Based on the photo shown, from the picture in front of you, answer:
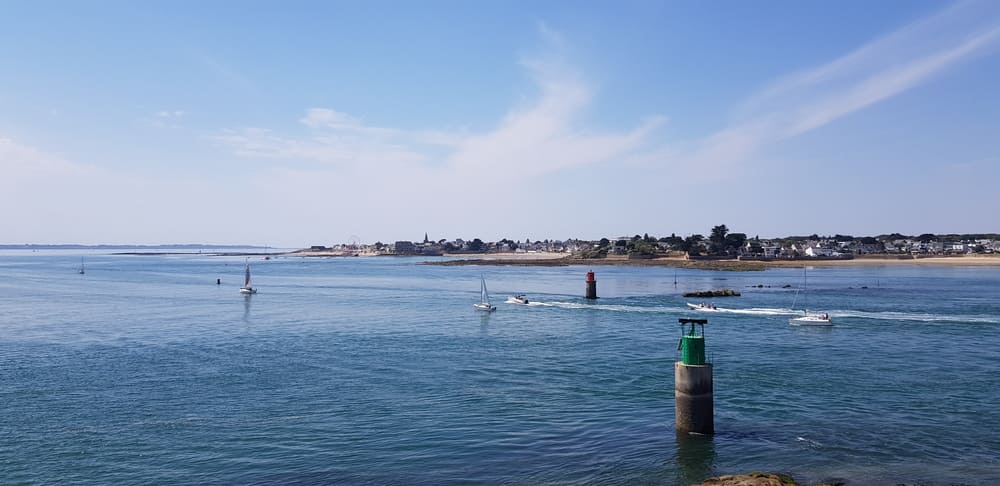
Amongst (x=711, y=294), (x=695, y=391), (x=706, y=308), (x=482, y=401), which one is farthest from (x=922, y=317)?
(x=482, y=401)

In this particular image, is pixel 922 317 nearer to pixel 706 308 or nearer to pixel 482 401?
pixel 706 308

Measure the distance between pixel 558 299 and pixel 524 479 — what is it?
222 ft

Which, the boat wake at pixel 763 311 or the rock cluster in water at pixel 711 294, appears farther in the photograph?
the rock cluster in water at pixel 711 294

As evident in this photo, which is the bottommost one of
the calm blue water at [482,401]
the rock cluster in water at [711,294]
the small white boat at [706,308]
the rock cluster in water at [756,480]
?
the calm blue water at [482,401]

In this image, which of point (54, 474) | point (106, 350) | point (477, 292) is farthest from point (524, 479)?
point (477, 292)

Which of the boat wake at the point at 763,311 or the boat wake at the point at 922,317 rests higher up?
the boat wake at the point at 922,317

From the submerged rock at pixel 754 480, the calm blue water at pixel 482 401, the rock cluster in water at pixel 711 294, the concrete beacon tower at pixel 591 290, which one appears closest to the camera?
the submerged rock at pixel 754 480

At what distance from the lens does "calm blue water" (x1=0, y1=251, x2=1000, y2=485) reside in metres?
20.2

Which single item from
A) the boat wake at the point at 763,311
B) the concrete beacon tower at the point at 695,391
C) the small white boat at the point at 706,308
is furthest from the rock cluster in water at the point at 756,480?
the small white boat at the point at 706,308

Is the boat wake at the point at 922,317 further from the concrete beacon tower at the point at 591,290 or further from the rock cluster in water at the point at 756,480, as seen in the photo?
the rock cluster in water at the point at 756,480

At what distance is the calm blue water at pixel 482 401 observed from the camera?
66.3 feet

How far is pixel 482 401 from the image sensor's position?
28.3 meters

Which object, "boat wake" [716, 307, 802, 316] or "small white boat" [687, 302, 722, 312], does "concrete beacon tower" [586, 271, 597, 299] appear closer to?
"small white boat" [687, 302, 722, 312]

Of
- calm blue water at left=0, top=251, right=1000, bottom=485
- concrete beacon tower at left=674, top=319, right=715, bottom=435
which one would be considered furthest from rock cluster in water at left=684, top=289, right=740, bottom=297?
concrete beacon tower at left=674, top=319, right=715, bottom=435
